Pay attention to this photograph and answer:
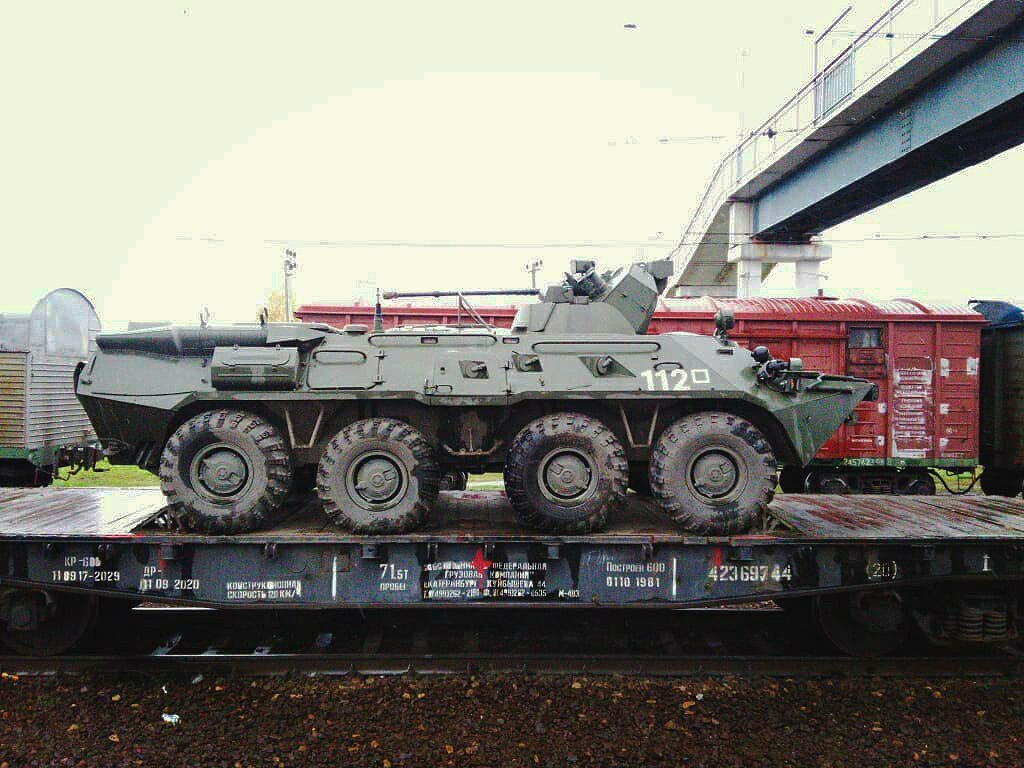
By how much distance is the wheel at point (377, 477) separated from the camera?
22.2 ft

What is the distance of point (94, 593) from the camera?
6.68 meters

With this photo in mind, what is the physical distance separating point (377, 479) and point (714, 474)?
3225 mm

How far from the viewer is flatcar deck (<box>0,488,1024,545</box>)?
667 centimetres

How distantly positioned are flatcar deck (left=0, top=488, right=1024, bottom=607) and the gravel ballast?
0.82 meters

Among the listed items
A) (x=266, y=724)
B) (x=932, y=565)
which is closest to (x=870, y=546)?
(x=932, y=565)

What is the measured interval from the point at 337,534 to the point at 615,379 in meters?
3.10

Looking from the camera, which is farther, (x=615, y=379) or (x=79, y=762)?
(x=615, y=379)

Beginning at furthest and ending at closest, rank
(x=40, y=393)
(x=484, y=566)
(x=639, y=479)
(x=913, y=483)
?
(x=913, y=483) → (x=40, y=393) → (x=639, y=479) → (x=484, y=566)

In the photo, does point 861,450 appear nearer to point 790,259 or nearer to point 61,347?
point 790,259

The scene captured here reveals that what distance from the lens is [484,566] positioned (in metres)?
6.63

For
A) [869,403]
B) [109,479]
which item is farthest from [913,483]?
[109,479]

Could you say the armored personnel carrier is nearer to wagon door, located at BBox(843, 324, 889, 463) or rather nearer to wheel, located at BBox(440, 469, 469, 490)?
wheel, located at BBox(440, 469, 469, 490)

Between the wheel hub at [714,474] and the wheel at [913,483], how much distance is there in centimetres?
943

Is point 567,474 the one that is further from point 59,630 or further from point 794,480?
point 794,480
